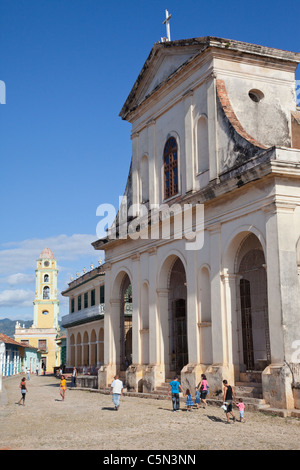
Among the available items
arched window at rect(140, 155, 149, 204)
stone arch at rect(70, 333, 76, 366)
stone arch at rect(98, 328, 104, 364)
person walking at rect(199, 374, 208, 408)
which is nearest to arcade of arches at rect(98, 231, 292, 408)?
person walking at rect(199, 374, 208, 408)

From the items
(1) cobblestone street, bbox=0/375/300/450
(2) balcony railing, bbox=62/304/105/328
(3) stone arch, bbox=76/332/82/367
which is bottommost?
(1) cobblestone street, bbox=0/375/300/450

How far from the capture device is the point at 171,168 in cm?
2019

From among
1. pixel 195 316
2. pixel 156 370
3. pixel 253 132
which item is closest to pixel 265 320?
pixel 195 316

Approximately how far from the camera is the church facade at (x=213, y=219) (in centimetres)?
1389

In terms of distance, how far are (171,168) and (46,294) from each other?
5132cm

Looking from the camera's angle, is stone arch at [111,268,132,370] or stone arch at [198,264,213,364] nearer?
stone arch at [198,264,213,364]

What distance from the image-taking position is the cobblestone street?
9.88 metres

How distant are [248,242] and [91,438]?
27.1 feet

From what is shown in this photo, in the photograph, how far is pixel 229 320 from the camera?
52.3ft

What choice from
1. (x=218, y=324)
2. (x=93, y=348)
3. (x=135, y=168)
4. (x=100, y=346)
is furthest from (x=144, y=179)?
(x=93, y=348)

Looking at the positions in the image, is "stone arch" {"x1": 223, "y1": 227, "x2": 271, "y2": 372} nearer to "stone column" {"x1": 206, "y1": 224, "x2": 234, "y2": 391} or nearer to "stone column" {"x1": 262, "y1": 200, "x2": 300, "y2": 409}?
"stone column" {"x1": 206, "y1": 224, "x2": 234, "y2": 391}

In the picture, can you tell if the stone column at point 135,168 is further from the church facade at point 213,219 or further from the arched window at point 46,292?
the arched window at point 46,292

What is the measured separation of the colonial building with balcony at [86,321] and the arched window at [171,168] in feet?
51.4

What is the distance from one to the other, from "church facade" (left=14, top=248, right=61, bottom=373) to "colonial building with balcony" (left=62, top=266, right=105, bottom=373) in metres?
22.8
